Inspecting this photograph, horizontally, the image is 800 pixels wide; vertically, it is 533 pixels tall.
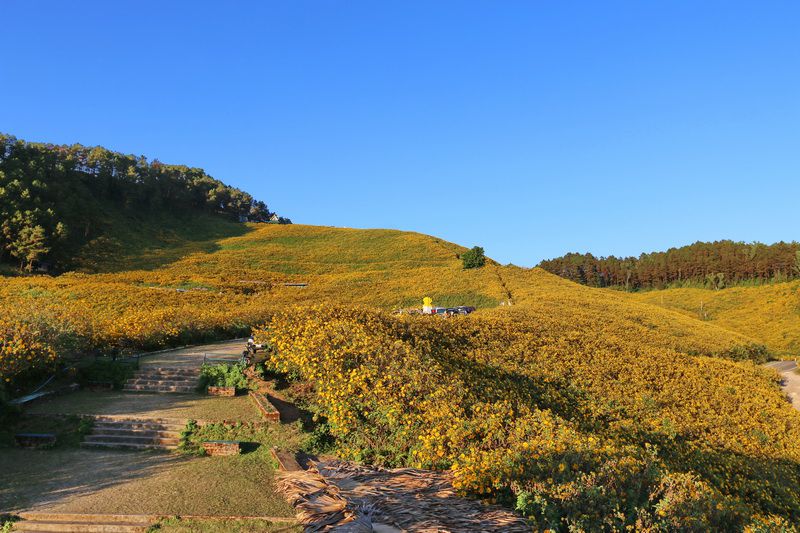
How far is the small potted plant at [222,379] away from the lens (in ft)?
42.8

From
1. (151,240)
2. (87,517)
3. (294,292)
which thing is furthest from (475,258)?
(87,517)

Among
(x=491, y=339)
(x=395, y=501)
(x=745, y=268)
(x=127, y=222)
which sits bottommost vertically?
(x=395, y=501)

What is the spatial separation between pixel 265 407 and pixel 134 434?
8.31ft

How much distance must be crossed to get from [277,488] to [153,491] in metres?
1.83

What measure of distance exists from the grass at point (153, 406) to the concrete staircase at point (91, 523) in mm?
3669

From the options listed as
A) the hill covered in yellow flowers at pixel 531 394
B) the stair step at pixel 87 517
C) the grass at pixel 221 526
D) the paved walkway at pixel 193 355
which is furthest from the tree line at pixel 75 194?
→ the grass at pixel 221 526

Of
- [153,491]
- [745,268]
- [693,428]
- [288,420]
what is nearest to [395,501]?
[153,491]

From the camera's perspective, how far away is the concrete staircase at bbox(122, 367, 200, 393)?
535 inches

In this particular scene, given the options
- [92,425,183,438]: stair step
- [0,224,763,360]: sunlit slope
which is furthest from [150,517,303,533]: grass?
[0,224,763,360]: sunlit slope

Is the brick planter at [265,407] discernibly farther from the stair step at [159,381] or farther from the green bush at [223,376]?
the stair step at [159,381]

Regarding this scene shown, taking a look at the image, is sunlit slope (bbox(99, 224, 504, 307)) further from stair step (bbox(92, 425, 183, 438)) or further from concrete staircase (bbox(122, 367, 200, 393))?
stair step (bbox(92, 425, 183, 438))

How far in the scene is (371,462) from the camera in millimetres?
8148

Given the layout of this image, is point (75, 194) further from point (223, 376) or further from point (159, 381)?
point (223, 376)

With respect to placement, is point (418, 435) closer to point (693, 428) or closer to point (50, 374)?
point (693, 428)
